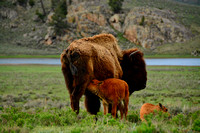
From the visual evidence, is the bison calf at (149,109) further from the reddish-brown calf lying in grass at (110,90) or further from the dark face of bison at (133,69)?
the reddish-brown calf lying in grass at (110,90)

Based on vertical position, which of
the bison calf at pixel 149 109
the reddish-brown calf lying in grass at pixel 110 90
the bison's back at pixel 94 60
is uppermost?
the bison's back at pixel 94 60

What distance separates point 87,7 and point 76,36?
54.6 feet

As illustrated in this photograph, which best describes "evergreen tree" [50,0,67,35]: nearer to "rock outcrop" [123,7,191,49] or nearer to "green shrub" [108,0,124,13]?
"green shrub" [108,0,124,13]

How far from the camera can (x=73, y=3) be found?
89.1 metres

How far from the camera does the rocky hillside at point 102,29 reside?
73.1m

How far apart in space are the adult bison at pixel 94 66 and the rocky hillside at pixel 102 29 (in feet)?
211

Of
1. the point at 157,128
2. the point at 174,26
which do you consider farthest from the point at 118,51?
the point at 174,26

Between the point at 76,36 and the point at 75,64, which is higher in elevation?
the point at 75,64

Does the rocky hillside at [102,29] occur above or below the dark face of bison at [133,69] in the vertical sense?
below

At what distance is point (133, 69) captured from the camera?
6.34 m

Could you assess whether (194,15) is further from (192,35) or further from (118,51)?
(118,51)

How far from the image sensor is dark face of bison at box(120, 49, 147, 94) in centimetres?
633

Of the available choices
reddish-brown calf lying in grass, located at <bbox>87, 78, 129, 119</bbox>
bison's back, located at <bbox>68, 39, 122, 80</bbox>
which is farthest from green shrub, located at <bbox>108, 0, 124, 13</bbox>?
reddish-brown calf lying in grass, located at <bbox>87, 78, 129, 119</bbox>

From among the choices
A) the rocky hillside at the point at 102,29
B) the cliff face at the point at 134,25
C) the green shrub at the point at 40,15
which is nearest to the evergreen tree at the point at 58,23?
the rocky hillside at the point at 102,29
